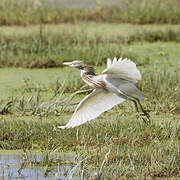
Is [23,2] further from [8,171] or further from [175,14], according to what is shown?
[8,171]

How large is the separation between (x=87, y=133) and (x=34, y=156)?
679 mm

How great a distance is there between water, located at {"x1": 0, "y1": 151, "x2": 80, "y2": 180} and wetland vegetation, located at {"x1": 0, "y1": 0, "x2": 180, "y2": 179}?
7 centimetres

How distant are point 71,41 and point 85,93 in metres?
2.12

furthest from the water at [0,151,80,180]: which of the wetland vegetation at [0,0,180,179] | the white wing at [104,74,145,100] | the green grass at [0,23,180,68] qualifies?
the green grass at [0,23,180,68]

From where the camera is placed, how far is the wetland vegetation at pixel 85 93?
4.62 meters

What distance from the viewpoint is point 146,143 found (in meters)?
5.05

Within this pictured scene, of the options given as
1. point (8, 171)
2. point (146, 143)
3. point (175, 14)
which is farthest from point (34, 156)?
point (175, 14)

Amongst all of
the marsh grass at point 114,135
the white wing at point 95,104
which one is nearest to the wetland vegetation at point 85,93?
the marsh grass at point 114,135

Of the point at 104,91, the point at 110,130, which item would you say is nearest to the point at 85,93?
the point at 110,130

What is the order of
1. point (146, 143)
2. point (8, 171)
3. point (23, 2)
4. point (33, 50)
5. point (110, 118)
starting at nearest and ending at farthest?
1. point (8, 171)
2. point (146, 143)
3. point (110, 118)
4. point (33, 50)
5. point (23, 2)

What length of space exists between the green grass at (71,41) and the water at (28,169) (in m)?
2.40

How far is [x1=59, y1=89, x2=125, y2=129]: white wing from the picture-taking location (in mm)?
4875

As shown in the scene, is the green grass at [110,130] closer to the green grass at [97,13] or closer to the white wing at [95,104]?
the white wing at [95,104]

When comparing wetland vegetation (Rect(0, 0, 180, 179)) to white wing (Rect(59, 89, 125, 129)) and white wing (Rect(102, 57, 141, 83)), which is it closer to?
white wing (Rect(59, 89, 125, 129))
